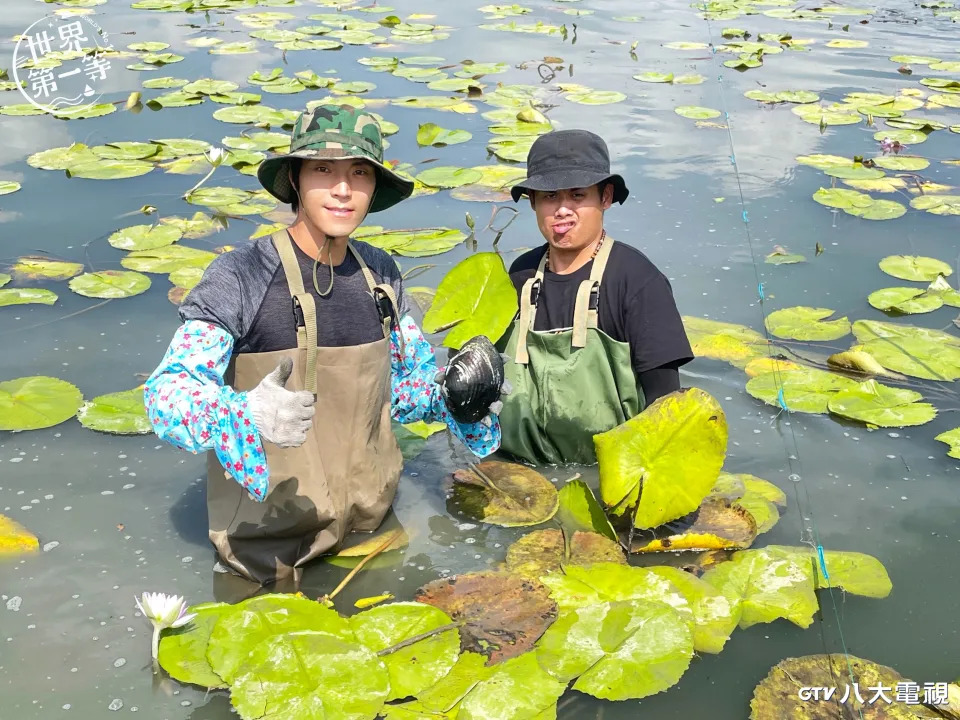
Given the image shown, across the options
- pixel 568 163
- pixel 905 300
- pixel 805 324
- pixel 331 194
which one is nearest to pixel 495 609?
pixel 331 194

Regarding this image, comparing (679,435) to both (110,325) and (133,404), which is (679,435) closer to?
(133,404)

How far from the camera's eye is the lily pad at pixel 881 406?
3.37 meters

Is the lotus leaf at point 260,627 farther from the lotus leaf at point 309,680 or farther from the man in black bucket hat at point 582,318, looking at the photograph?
the man in black bucket hat at point 582,318

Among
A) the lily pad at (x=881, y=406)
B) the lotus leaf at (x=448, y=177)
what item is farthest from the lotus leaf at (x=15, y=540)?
the lotus leaf at (x=448, y=177)

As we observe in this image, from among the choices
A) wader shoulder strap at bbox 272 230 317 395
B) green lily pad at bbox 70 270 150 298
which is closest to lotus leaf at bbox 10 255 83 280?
green lily pad at bbox 70 270 150 298

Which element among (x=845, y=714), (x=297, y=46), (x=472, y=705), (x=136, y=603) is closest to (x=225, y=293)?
(x=136, y=603)

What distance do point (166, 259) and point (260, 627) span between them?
2759 millimetres

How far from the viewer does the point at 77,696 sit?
2.23 m

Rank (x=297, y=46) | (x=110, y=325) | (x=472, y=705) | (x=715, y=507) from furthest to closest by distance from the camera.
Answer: (x=297, y=46)
(x=110, y=325)
(x=715, y=507)
(x=472, y=705)

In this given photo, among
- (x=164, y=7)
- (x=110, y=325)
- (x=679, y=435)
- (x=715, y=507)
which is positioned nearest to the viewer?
(x=679, y=435)

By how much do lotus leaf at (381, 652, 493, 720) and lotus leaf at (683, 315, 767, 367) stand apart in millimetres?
2015

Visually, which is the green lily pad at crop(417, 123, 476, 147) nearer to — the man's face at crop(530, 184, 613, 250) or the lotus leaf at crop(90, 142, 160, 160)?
the lotus leaf at crop(90, 142, 160, 160)

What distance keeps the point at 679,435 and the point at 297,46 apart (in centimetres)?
711

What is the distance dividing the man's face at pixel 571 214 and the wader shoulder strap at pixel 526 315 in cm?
15
